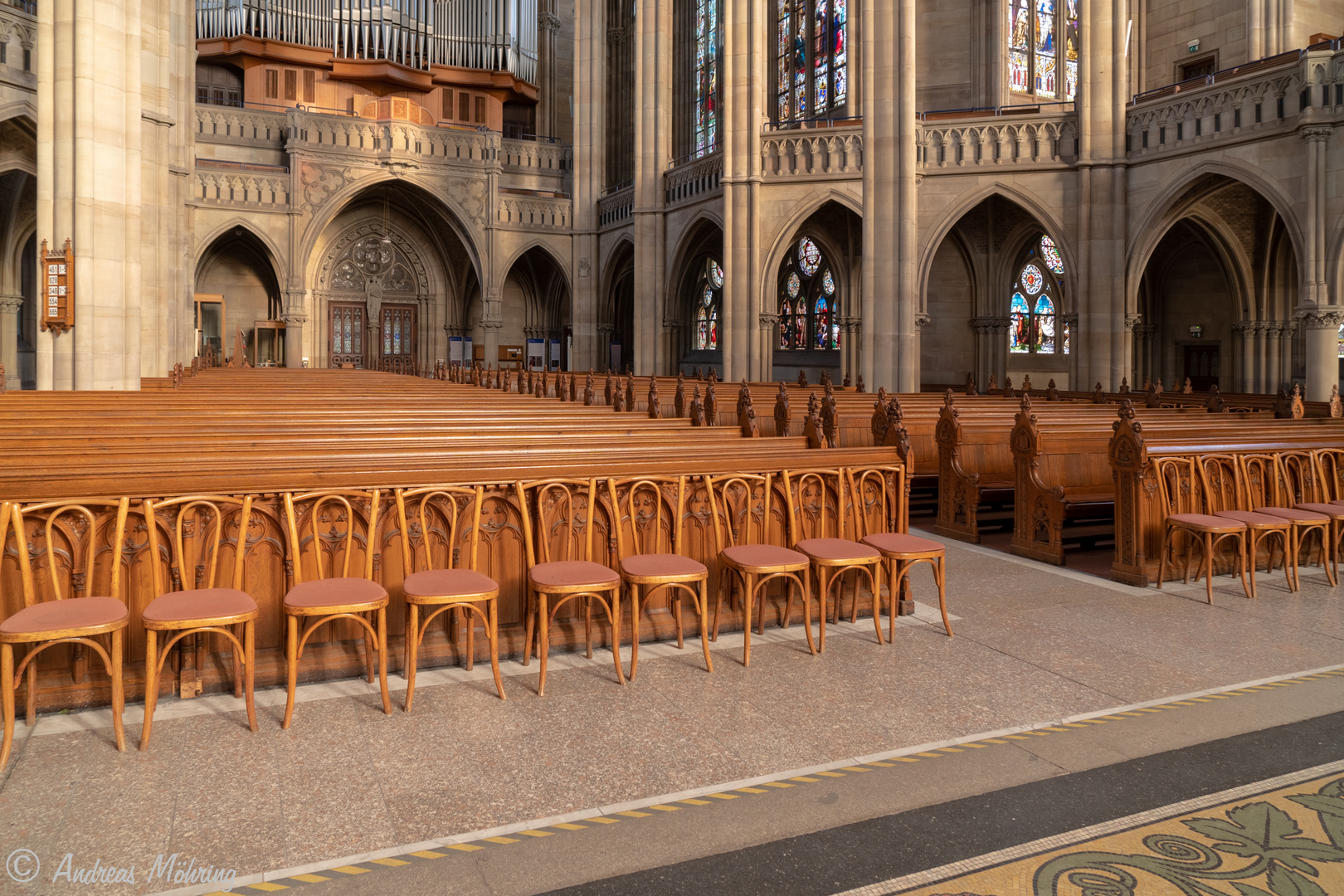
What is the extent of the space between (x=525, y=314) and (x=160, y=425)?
25646 millimetres

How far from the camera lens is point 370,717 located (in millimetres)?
3371

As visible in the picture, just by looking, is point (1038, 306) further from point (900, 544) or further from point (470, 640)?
point (470, 640)

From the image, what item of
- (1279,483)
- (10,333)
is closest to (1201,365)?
(1279,483)

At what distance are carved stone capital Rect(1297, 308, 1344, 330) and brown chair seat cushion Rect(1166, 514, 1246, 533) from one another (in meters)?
11.0

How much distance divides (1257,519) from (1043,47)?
737 inches

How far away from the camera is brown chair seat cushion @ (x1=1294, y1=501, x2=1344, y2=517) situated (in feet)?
19.1

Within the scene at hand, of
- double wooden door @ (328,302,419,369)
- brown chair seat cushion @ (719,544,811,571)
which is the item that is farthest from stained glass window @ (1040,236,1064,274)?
brown chair seat cushion @ (719,544,811,571)

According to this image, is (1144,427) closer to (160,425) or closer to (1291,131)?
(160,425)

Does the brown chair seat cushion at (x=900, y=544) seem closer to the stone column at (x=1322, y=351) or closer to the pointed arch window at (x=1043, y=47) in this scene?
the stone column at (x=1322, y=351)

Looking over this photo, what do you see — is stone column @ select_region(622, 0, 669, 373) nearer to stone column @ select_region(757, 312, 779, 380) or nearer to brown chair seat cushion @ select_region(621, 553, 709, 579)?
stone column @ select_region(757, 312, 779, 380)

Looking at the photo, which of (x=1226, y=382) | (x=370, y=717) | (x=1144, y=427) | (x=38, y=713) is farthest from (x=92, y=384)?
(x=1226, y=382)

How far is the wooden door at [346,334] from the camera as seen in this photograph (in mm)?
27000

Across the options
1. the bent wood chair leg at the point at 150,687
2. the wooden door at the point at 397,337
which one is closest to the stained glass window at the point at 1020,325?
the wooden door at the point at 397,337

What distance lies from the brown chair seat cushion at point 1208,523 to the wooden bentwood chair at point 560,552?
11.9ft
